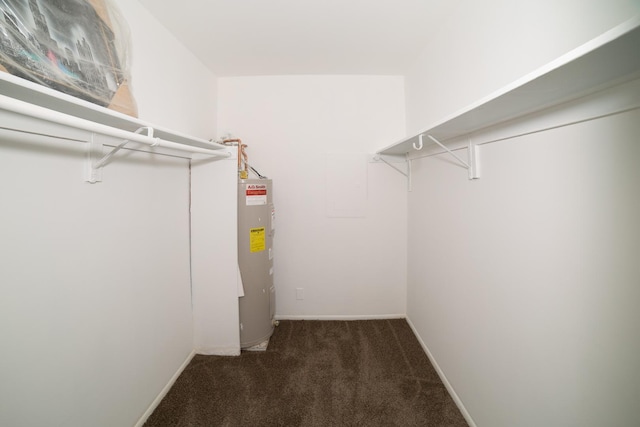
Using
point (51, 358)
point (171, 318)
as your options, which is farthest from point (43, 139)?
point (171, 318)

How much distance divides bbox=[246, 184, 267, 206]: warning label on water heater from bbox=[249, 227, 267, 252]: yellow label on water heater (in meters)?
0.24

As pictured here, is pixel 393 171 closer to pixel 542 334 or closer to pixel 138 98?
pixel 542 334

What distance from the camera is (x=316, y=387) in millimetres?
1608

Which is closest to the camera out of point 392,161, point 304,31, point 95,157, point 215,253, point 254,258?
point 95,157

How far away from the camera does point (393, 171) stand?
2396 mm

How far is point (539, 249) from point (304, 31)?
2.03 metres

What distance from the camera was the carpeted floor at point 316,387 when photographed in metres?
1.40

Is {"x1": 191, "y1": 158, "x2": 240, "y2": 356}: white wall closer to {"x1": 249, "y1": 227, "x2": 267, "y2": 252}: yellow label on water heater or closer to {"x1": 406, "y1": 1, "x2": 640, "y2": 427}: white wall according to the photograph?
{"x1": 249, "y1": 227, "x2": 267, "y2": 252}: yellow label on water heater

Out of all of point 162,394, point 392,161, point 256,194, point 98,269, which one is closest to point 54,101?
point 98,269

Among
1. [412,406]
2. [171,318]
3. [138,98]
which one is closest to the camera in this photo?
[138,98]

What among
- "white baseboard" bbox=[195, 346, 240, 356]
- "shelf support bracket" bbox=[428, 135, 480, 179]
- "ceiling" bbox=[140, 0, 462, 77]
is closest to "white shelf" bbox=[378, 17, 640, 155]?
"shelf support bracket" bbox=[428, 135, 480, 179]

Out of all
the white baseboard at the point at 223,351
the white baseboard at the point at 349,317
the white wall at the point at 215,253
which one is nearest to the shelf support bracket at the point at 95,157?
the white wall at the point at 215,253

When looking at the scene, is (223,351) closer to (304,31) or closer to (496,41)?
(304,31)

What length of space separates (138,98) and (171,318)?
1.53 meters
